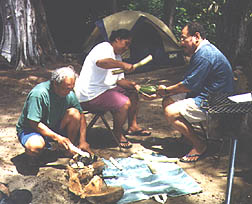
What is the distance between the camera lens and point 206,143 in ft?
15.8

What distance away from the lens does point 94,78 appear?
184 inches

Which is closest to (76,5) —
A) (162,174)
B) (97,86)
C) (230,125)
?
(97,86)

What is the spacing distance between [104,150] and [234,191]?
1741 millimetres

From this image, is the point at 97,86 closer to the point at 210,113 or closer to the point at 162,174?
the point at 162,174

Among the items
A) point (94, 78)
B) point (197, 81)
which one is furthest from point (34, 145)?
point (197, 81)

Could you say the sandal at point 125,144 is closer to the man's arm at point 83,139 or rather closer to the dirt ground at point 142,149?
the dirt ground at point 142,149

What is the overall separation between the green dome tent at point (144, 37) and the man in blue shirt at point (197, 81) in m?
5.49

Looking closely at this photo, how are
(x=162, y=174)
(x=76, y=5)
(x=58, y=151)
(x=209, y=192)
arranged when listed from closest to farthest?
(x=209, y=192) < (x=162, y=174) < (x=58, y=151) < (x=76, y=5)

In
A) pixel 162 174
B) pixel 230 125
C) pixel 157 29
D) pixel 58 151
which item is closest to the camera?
pixel 230 125

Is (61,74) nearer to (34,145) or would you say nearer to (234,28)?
(34,145)

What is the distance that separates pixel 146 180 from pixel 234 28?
3.01 metres

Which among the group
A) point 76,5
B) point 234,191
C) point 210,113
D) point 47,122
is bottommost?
point 234,191

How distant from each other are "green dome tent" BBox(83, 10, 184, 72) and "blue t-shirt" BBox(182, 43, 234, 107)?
5638 mm

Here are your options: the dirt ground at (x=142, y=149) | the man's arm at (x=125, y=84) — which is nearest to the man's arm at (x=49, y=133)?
the dirt ground at (x=142, y=149)
